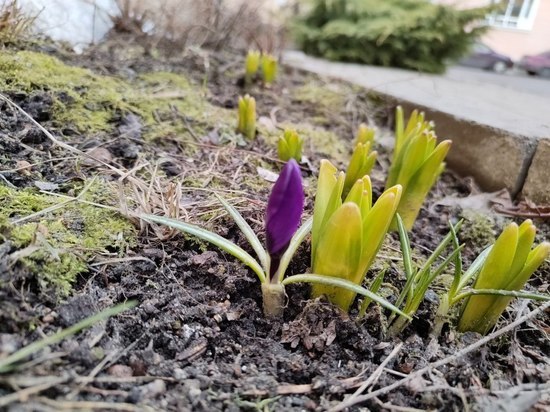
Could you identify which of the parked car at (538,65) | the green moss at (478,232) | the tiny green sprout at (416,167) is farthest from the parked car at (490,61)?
the tiny green sprout at (416,167)

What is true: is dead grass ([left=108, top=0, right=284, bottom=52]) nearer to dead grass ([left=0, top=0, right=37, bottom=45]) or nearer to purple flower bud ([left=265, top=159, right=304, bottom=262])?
dead grass ([left=0, top=0, right=37, bottom=45])

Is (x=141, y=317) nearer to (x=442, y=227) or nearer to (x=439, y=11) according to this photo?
(x=442, y=227)

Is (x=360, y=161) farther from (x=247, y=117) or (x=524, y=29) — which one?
(x=524, y=29)

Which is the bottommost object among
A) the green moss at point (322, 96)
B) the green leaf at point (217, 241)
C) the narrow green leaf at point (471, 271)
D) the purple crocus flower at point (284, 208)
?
the green leaf at point (217, 241)

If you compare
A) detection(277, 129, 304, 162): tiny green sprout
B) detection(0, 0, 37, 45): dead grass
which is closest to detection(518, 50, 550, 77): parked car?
detection(277, 129, 304, 162): tiny green sprout

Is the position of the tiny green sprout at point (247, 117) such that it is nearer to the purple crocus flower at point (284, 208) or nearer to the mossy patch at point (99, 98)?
the mossy patch at point (99, 98)

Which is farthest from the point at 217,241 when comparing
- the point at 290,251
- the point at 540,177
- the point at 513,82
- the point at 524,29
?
the point at 524,29

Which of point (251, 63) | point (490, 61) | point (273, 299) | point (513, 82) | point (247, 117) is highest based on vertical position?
point (490, 61)

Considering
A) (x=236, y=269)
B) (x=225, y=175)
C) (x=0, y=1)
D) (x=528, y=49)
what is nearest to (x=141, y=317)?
(x=236, y=269)
